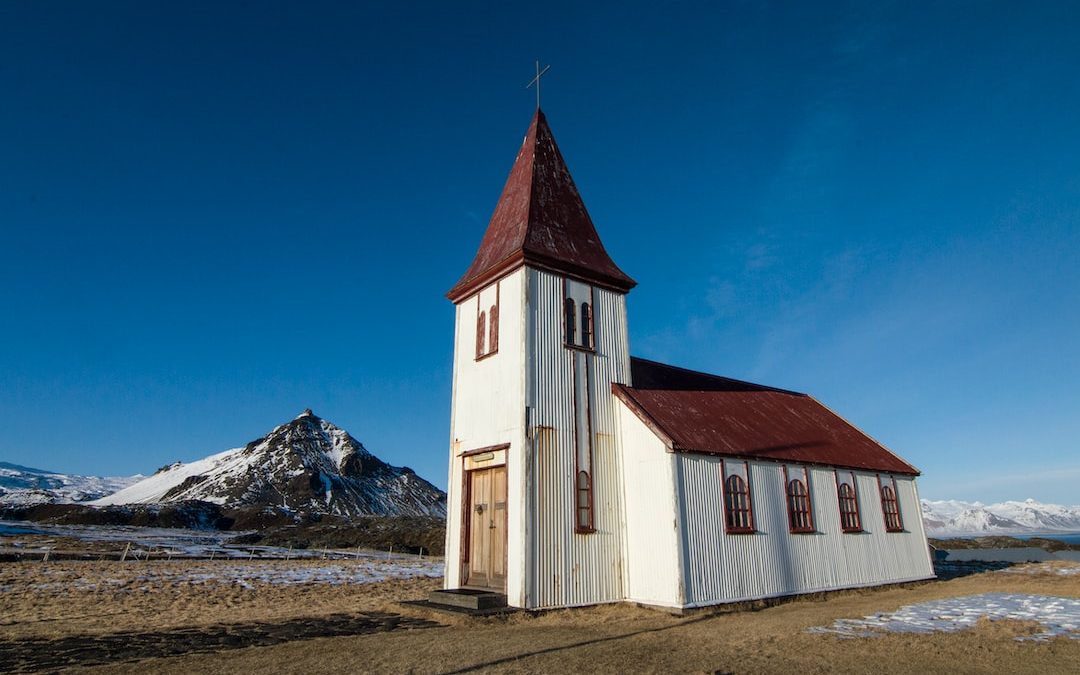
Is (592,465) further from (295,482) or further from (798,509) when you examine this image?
(295,482)

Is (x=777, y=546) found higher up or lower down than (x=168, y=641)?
higher up

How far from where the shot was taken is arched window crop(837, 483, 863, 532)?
65.5ft

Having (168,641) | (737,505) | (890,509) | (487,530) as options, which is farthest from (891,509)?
(168,641)

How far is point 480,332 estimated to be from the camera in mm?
18266

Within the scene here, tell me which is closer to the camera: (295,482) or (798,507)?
(798,507)

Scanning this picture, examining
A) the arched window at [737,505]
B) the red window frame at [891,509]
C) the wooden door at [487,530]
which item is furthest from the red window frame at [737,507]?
the red window frame at [891,509]

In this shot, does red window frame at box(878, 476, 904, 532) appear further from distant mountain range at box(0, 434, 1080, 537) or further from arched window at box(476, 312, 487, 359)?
distant mountain range at box(0, 434, 1080, 537)

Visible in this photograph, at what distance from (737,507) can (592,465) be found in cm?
407

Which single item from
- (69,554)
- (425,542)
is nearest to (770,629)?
(69,554)

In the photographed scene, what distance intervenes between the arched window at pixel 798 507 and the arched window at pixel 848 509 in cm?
196

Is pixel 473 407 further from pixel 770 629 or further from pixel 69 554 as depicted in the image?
pixel 69 554

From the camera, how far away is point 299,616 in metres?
14.1

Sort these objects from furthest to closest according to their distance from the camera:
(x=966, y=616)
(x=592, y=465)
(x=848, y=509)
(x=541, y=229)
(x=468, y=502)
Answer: (x=848, y=509) < (x=541, y=229) < (x=468, y=502) < (x=592, y=465) < (x=966, y=616)

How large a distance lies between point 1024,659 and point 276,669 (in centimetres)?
1091
